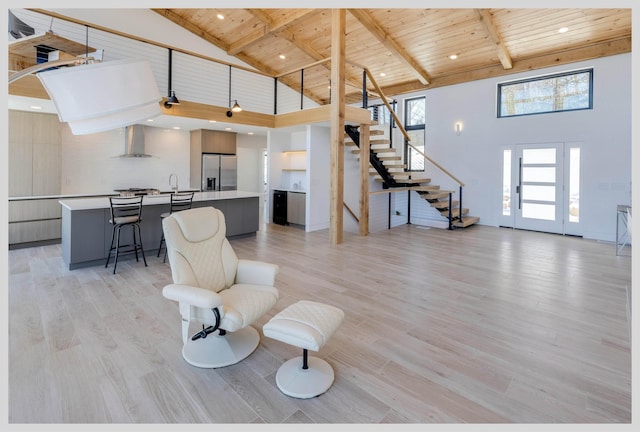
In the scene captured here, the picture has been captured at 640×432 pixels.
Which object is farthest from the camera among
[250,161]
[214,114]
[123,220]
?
[250,161]

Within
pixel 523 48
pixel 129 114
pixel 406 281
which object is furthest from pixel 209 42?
pixel 129 114

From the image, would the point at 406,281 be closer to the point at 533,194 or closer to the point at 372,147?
the point at 372,147

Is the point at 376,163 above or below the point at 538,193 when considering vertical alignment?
above

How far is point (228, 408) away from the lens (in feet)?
6.16

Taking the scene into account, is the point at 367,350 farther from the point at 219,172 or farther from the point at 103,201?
the point at 219,172

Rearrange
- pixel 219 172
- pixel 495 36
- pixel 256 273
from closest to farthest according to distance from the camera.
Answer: pixel 256 273
pixel 495 36
pixel 219 172

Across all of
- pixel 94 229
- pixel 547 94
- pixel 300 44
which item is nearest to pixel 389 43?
pixel 300 44

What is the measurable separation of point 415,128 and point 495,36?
3.08 meters

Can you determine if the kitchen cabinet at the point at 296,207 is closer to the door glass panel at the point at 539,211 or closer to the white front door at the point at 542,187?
the white front door at the point at 542,187

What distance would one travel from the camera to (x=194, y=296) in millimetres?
2084

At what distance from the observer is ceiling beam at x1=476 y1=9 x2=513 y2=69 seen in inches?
237

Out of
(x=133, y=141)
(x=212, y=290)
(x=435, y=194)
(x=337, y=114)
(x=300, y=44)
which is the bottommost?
(x=212, y=290)

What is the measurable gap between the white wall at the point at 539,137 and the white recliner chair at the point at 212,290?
23.3 ft

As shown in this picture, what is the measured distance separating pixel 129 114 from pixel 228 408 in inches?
63.5
